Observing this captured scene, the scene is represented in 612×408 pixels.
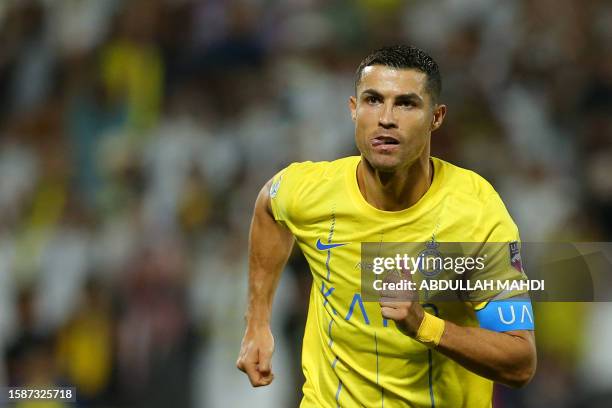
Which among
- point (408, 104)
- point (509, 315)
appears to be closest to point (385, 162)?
point (408, 104)

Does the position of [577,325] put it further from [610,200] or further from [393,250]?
[393,250]

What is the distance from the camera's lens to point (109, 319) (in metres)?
7.26

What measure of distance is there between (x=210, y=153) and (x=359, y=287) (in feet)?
13.3

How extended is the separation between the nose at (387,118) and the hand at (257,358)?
1063 millimetres

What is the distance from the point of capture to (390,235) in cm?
393

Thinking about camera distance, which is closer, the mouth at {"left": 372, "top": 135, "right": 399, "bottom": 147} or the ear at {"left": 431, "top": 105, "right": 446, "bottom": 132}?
the mouth at {"left": 372, "top": 135, "right": 399, "bottom": 147}

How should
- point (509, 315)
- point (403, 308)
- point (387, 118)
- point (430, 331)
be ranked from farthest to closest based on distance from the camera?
point (387, 118), point (509, 315), point (430, 331), point (403, 308)

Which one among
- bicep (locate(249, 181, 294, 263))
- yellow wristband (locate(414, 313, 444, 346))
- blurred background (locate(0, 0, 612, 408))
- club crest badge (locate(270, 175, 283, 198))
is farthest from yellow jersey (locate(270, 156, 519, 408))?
blurred background (locate(0, 0, 612, 408))

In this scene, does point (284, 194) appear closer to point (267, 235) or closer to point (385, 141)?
point (267, 235)

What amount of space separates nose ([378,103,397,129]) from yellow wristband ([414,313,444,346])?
2.33 ft

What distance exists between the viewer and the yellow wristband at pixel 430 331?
3459 mm

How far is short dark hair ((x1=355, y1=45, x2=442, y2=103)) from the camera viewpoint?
3.87 meters

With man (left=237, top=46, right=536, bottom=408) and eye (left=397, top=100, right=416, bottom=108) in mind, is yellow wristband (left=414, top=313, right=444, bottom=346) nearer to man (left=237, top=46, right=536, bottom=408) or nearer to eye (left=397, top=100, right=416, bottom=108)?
man (left=237, top=46, right=536, bottom=408)

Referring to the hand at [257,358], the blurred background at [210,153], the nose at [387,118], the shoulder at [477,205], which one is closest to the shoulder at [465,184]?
the shoulder at [477,205]
